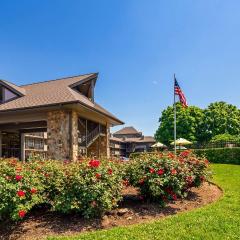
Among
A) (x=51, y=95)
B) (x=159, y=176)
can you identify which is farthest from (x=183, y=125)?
(x=159, y=176)

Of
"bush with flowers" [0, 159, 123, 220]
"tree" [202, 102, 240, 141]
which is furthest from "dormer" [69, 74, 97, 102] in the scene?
"tree" [202, 102, 240, 141]

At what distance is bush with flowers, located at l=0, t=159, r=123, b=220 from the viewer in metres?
6.30

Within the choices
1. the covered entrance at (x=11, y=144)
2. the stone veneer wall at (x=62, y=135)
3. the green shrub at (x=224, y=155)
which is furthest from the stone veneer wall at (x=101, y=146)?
the green shrub at (x=224, y=155)

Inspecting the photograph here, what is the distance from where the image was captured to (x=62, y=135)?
1764cm

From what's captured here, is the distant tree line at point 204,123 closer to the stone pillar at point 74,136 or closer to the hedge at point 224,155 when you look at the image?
the hedge at point 224,155

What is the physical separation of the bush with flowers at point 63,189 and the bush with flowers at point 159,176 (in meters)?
0.98

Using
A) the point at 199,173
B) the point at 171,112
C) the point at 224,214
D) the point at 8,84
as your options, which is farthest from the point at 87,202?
the point at 171,112

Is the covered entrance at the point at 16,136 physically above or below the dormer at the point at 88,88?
below

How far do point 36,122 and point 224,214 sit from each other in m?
15.9

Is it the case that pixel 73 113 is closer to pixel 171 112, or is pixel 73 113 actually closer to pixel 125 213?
pixel 125 213

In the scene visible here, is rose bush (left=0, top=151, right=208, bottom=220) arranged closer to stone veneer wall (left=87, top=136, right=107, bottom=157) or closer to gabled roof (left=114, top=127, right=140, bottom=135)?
stone veneer wall (left=87, top=136, right=107, bottom=157)

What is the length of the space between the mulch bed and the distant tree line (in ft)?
135

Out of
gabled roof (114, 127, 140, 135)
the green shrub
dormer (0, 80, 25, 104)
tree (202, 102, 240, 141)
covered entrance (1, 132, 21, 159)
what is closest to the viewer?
dormer (0, 80, 25, 104)

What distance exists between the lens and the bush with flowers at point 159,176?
319 inches
